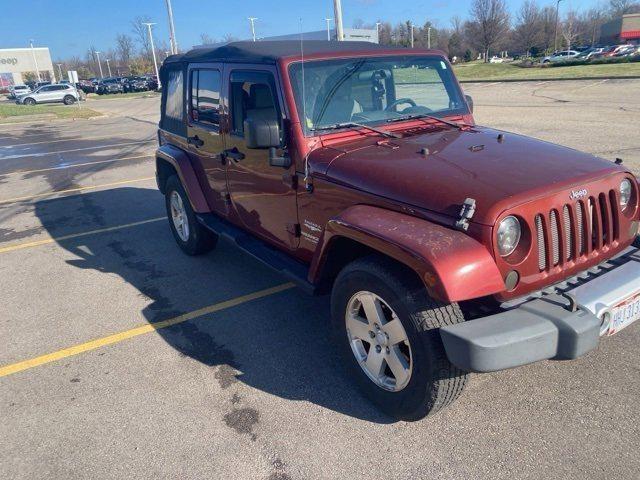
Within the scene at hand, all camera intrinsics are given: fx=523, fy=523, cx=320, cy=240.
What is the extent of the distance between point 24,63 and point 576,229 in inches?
4145

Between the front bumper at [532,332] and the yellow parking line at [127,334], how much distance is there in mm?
2566

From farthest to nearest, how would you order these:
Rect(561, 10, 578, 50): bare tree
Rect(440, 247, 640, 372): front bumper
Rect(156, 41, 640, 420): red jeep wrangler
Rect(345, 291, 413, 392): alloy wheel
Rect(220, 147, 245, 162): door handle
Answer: Rect(561, 10, 578, 50): bare tree
Rect(220, 147, 245, 162): door handle
Rect(345, 291, 413, 392): alloy wheel
Rect(156, 41, 640, 420): red jeep wrangler
Rect(440, 247, 640, 372): front bumper

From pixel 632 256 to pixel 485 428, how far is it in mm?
1344

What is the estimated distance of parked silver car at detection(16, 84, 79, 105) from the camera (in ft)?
131

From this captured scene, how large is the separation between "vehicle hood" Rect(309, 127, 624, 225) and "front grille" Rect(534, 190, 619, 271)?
122 mm

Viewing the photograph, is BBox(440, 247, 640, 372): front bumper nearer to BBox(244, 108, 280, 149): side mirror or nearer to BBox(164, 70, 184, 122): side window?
BBox(244, 108, 280, 149): side mirror

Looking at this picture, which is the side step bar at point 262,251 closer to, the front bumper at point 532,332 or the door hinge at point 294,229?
the door hinge at point 294,229

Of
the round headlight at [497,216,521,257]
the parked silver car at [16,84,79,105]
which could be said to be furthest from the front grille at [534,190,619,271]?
the parked silver car at [16,84,79,105]

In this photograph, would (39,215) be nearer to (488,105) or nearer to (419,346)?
(419,346)

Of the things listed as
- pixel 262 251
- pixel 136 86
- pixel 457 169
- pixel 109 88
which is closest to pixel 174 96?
pixel 262 251

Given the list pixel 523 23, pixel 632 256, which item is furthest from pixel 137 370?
pixel 523 23

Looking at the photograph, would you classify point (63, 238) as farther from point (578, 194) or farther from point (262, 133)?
point (578, 194)

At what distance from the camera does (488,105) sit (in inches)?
807

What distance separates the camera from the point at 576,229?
284 centimetres
